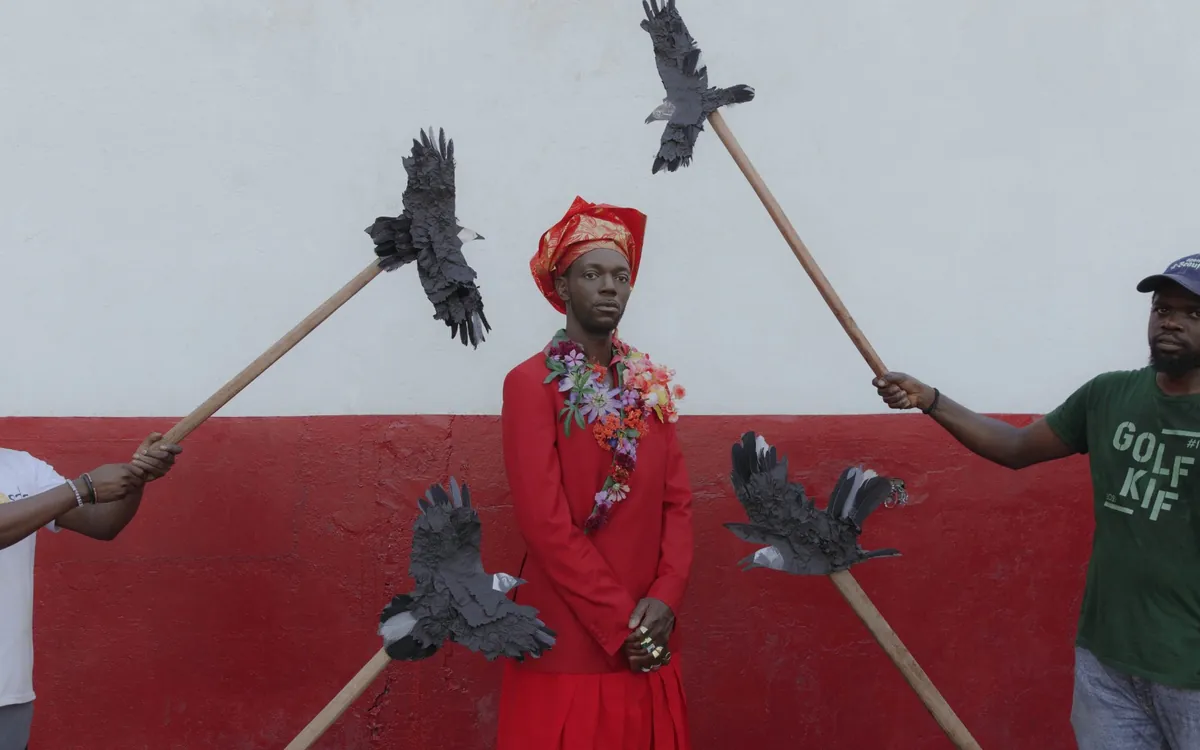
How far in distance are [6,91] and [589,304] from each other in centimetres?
253

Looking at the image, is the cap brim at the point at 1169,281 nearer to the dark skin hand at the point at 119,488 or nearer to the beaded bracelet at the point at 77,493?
the dark skin hand at the point at 119,488

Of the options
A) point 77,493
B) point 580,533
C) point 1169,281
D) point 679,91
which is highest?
point 679,91

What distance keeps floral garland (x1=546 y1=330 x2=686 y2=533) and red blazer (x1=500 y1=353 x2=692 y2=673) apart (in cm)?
3

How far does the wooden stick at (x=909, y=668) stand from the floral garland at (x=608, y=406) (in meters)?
0.71

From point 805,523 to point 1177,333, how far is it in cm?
110

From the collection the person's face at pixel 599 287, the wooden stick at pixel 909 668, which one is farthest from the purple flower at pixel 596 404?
the wooden stick at pixel 909 668

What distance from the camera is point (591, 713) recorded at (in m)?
2.91

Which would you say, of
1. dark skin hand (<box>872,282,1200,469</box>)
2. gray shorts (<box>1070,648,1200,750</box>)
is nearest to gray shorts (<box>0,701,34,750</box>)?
dark skin hand (<box>872,282,1200,469</box>)

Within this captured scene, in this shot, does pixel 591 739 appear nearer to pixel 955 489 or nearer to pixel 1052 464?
pixel 955 489

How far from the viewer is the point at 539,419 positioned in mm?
2953

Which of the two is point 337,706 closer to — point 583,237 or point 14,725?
point 14,725

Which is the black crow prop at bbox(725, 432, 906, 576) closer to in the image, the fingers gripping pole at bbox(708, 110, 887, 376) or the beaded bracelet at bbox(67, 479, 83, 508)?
the fingers gripping pole at bbox(708, 110, 887, 376)

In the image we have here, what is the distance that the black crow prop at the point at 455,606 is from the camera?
286cm

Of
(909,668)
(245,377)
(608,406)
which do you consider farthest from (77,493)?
(909,668)
